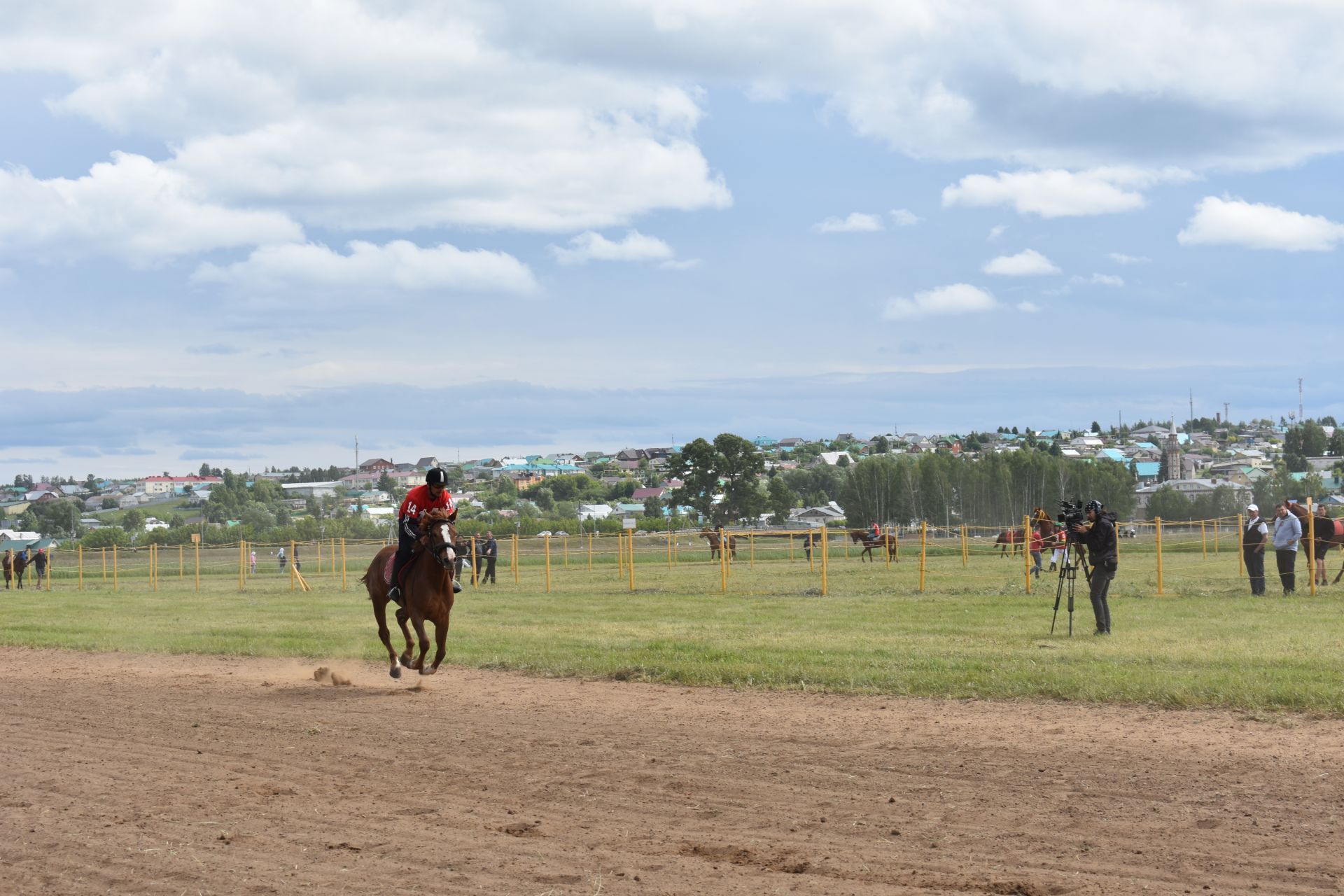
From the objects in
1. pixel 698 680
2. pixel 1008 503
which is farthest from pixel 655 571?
pixel 1008 503

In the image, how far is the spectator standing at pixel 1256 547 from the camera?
25.2m

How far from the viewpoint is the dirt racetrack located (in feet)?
22.4

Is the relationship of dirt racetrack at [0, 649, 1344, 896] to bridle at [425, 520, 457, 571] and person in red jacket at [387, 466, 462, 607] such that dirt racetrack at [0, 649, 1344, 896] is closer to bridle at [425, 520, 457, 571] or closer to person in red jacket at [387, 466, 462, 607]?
bridle at [425, 520, 457, 571]

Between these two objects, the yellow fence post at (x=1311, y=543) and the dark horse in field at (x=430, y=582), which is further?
the yellow fence post at (x=1311, y=543)

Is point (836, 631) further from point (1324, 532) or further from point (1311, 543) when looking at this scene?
point (1324, 532)

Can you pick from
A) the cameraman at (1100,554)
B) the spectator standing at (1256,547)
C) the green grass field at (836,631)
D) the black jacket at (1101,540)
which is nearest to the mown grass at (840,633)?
the green grass field at (836,631)

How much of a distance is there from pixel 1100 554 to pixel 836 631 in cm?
418

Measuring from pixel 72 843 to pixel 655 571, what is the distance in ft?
115

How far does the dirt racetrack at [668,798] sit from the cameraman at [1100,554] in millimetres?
6167

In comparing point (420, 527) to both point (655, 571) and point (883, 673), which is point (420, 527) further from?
point (655, 571)

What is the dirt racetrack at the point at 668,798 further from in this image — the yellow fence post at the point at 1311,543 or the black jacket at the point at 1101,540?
the yellow fence post at the point at 1311,543

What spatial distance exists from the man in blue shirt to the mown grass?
0.53 meters

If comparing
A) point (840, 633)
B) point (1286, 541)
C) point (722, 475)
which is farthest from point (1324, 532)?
point (722, 475)

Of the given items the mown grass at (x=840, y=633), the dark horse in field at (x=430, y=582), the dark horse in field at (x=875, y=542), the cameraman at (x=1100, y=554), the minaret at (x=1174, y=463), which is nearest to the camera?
the mown grass at (x=840, y=633)
